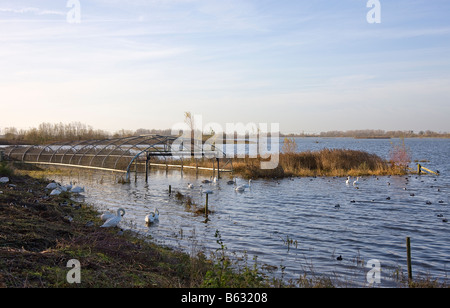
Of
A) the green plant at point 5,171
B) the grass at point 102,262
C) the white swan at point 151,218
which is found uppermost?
the green plant at point 5,171

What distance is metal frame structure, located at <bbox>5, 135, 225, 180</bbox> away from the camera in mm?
33312

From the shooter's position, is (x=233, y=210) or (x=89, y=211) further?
(x=233, y=210)

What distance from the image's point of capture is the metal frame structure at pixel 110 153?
109ft

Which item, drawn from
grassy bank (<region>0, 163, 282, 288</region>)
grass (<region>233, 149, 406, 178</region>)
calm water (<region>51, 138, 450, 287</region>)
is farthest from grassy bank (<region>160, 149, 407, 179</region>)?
grassy bank (<region>0, 163, 282, 288</region>)

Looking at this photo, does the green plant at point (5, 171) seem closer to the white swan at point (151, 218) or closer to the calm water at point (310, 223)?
the calm water at point (310, 223)

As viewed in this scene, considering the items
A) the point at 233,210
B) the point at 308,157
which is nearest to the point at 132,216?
the point at 233,210

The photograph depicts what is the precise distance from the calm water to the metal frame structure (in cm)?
275

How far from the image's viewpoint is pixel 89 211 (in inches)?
700

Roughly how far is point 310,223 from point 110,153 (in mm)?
21713

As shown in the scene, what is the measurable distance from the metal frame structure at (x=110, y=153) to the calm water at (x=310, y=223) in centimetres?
275

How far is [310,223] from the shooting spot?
704 inches
